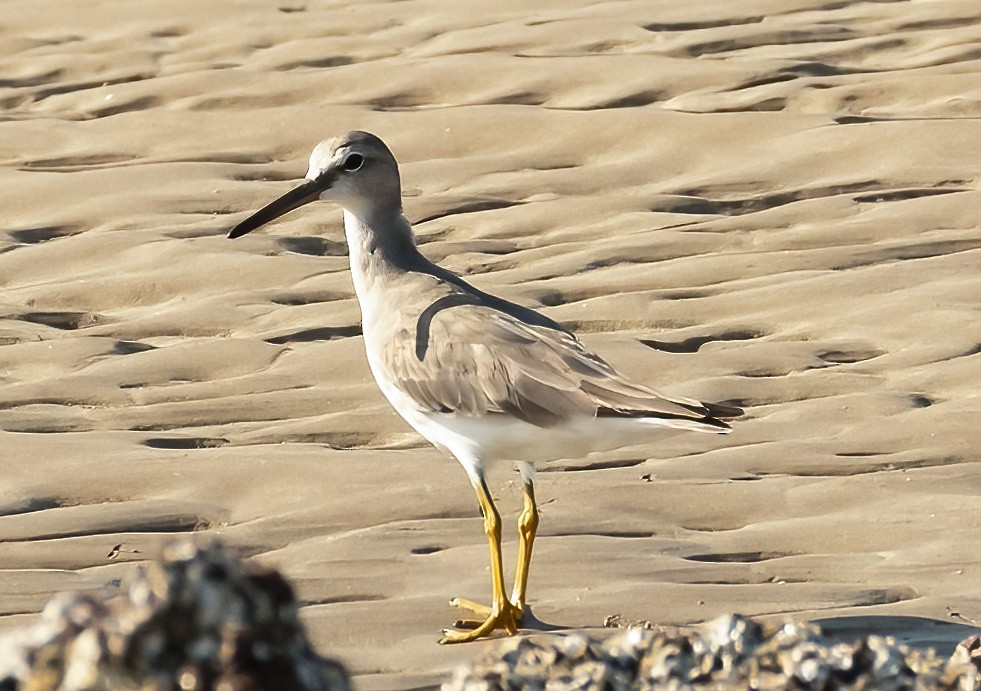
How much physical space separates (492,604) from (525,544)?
0.60ft

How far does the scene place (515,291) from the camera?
265 inches

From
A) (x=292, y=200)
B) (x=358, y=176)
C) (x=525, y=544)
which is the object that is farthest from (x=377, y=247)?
(x=525, y=544)

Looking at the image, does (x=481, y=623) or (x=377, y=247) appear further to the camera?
(x=377, y=247)

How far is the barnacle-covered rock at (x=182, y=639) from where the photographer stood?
215 cm

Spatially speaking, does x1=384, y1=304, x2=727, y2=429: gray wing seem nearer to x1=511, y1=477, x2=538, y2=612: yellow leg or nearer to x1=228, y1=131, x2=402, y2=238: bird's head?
x1=511, y1=477, x2=538, y2=612: yellow leg

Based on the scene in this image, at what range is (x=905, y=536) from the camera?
4.52m

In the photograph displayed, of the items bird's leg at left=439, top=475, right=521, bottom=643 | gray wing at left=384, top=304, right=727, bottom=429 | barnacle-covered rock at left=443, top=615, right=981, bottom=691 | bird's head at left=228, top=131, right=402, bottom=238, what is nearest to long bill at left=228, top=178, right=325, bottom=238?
bird's head at left=228, top=131, right=402, bottom=238

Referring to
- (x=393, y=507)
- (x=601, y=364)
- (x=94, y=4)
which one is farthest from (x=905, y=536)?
(x=94, y=4)

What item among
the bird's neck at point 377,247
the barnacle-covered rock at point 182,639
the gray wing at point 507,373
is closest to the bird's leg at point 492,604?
the gray wing at point 507,373

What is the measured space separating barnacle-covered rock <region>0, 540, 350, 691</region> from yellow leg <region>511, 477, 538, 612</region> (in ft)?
7.26

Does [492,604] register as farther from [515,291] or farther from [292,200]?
[515,291]

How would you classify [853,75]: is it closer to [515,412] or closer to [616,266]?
[616,266]

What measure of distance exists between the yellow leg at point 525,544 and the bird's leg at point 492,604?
0.04 meters

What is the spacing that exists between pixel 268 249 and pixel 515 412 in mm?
3068
